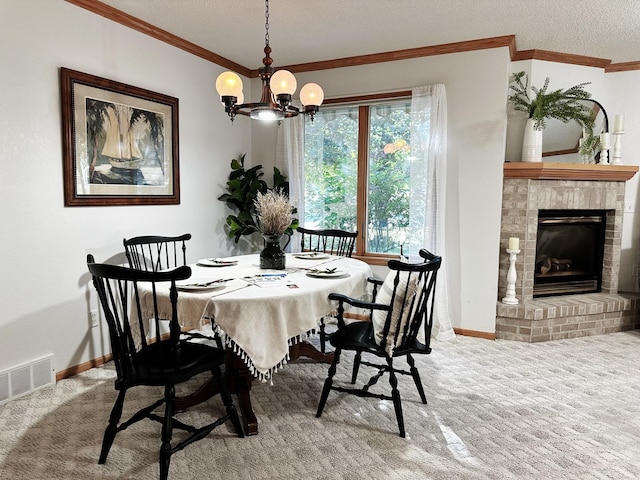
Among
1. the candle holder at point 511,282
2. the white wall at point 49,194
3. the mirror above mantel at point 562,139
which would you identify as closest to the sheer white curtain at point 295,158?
the white wall at point 49,194

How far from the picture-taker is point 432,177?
12.9 feet

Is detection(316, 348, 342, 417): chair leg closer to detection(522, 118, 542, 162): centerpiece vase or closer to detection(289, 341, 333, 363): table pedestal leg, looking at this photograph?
detection(289, 341, 333, 363): table pedestal leg

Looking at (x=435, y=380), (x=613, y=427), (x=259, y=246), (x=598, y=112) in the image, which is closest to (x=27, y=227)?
(x=259, y=246)

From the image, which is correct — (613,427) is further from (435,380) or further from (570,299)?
(570,299)

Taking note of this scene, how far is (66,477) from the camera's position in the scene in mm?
1962

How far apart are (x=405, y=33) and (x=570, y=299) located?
9.51ft

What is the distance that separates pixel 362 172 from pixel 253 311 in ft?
8.51

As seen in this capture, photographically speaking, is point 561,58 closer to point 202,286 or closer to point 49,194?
point 202,286

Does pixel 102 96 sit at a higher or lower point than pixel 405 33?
lower

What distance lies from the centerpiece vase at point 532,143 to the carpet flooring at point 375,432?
5.95 ft

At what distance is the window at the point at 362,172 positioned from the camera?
4.28 meters

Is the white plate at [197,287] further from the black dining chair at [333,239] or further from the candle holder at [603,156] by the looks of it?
the candle holder at [603,156]

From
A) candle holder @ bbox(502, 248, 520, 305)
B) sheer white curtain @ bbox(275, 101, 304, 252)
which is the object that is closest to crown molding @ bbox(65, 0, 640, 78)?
sheer white curtain @ bbox(275, 101, 304, 252)

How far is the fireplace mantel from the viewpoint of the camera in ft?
12.6
